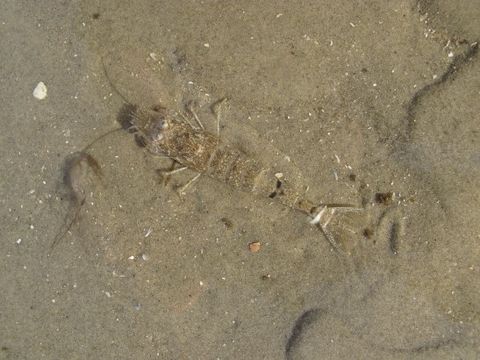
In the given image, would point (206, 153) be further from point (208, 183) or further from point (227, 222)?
point (227, 222)

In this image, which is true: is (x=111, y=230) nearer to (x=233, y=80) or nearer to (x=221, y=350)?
(x=221, y=350)

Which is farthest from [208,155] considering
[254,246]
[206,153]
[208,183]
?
[254,246]

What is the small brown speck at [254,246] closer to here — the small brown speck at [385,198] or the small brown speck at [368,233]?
the small brown speck at [368,233]

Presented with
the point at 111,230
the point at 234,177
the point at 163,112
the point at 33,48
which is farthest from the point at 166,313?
the point at 33,48

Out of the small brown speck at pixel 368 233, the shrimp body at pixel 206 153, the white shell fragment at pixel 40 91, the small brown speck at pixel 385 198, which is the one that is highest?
the small brown speck at pixel 385 198

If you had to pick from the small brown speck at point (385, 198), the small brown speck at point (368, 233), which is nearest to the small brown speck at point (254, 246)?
the small brown speck at point (368, 233)
